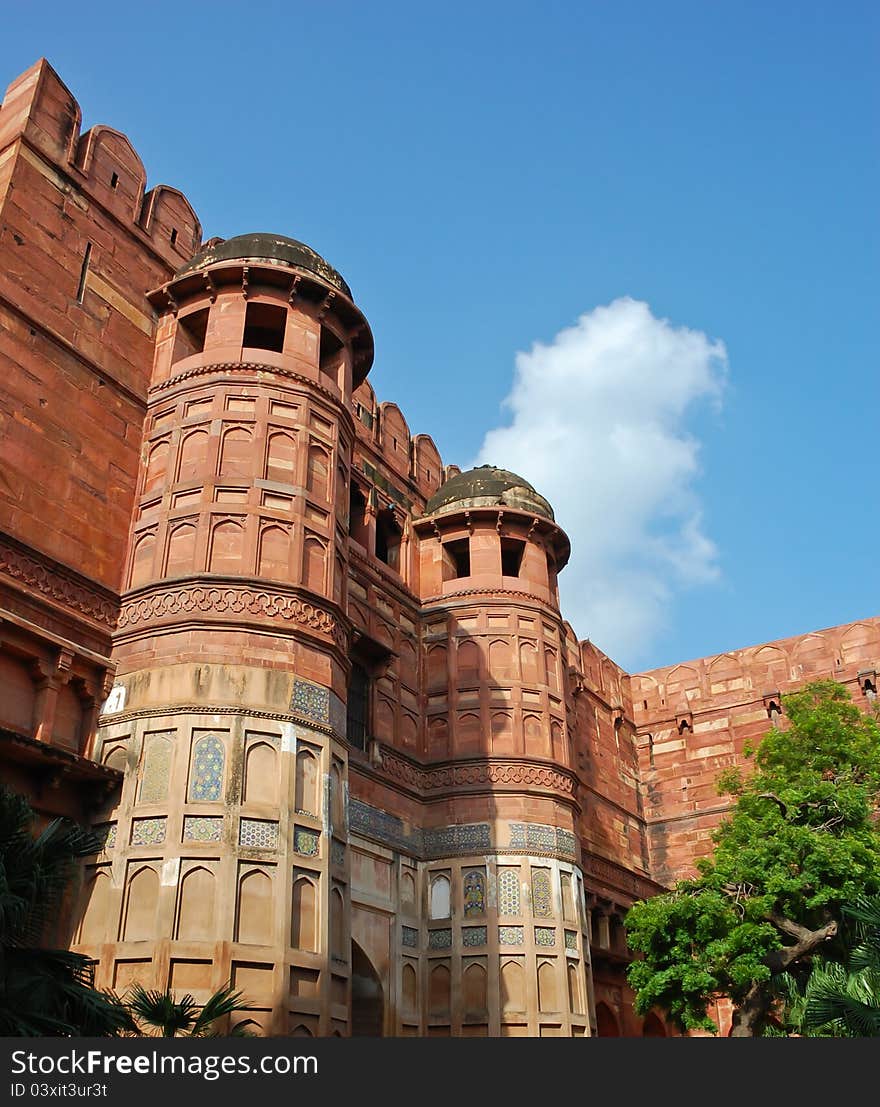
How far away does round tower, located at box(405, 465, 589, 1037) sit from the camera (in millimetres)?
18266

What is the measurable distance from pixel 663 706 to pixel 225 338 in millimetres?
18817

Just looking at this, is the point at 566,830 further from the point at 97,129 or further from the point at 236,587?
the point at 97,129

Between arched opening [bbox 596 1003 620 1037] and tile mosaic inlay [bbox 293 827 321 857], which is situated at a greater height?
tile mosaic inlay [bbox 293 827 321 857]

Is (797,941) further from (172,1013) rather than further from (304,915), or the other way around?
(172,1013)

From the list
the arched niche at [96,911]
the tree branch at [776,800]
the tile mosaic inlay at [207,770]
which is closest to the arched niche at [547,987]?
the tree branch at [776,800]

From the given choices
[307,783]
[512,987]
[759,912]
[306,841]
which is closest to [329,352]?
[307,783]

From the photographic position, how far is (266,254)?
705 inches

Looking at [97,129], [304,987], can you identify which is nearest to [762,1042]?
[304,987]

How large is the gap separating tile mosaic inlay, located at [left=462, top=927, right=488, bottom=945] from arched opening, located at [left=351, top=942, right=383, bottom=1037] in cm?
177

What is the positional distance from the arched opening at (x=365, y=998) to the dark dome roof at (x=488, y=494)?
9350 mm

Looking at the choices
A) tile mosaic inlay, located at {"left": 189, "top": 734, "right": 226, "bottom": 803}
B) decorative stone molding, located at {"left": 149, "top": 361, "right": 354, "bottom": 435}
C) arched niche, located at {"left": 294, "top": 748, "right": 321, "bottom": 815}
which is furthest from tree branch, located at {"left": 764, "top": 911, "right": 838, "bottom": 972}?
decorative stone molding, located at {"left": 149, "top": 361, "right": 354, "bottom": 435}

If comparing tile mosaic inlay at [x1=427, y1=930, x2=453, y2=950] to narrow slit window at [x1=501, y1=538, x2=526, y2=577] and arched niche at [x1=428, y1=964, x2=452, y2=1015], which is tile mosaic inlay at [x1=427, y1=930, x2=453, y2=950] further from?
narrow slit window at [x1=501, y1=538, x2=526, y2=577]

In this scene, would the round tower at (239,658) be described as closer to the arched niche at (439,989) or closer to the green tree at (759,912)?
the arched niche at (439,989)

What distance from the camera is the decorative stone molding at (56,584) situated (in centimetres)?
1380
